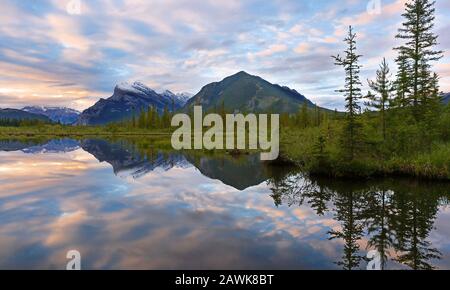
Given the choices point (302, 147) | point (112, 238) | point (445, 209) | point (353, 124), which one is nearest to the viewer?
point (112, 238)

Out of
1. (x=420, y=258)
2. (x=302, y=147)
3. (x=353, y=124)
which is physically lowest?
(x=420, y=258)

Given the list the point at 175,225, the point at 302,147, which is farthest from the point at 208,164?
the point at 175,225

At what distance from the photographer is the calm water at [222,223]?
10.9 m

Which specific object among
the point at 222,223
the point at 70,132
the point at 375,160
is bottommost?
the point at 222,223

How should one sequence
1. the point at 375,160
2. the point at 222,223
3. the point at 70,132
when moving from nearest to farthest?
the point at 222,223 < the point at 375,160 < the point at 70,132

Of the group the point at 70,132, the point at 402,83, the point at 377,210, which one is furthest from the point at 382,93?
the point at 70,132

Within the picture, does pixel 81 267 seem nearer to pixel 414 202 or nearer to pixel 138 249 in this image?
pixel 138 249

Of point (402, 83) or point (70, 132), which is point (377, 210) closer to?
point (402, 83)

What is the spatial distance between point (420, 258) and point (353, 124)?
734 inches

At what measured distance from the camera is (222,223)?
15195 mm

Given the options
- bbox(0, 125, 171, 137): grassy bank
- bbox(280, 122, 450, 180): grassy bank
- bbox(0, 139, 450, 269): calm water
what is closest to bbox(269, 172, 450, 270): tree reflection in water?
bbox(0, 139, 450, 269): calm water

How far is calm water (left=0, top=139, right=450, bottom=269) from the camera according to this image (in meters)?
10.9

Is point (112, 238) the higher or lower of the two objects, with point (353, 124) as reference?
lower

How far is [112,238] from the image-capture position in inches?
502
